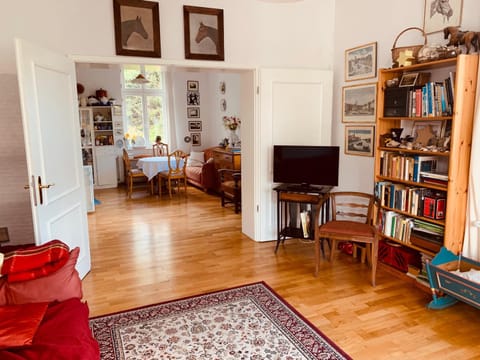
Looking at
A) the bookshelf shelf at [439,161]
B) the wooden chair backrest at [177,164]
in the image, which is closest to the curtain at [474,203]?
the bookshelf shelf at [439,161]

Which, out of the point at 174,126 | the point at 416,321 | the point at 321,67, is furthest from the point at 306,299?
the point at 174,126

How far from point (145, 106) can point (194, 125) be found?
4.19 feet

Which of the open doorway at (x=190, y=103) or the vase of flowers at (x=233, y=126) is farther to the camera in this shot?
the open doorway at (x=190, y=103)

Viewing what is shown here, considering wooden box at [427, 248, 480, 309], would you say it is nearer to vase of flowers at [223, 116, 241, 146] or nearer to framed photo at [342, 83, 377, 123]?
framed photo at [342, 83, 377, 123]

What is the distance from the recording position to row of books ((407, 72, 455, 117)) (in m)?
2.88

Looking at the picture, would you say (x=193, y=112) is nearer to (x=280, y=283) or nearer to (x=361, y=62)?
(x=361, y=62)

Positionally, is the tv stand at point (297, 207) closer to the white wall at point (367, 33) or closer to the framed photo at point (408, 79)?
the white wall at point (367, 33)

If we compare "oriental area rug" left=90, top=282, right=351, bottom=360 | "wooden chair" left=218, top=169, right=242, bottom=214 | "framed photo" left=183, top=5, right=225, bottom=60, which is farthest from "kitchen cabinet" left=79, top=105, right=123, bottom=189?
"oriental area rug" left=90, top=282, right=351, bottom=360

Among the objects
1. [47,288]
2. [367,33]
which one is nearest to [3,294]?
[47,288]

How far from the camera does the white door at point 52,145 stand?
106 inches

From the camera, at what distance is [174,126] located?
30.0 feet

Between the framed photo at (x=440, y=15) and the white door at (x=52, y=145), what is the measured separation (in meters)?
3.16

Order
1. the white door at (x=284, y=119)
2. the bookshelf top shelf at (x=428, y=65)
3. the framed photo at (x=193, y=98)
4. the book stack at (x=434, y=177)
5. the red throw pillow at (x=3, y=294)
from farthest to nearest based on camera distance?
the framed photo at (x=193, y=98) < the white door at (x=284, y=119) < the book stack at (x=434, y=177) < the bookshelf top shelf at (x=428, y=65) < the red throw pillow at (x=3, y=294)

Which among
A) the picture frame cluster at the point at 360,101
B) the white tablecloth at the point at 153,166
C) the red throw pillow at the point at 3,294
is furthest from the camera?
the white tablecloth at the point at 153,166
